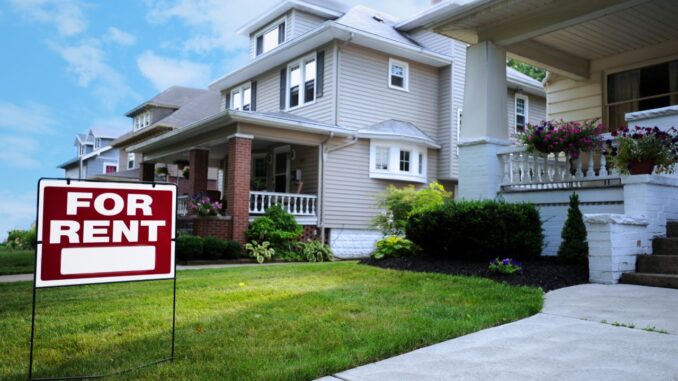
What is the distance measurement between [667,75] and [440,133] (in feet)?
30.3

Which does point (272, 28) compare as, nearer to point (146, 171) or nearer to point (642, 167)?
point (146, 171)

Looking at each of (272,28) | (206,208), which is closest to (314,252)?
(206,208)

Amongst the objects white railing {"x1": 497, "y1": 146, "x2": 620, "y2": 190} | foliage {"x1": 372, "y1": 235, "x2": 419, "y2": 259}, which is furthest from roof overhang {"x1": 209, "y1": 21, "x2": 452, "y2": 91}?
foliage {"x1": 372, "y1": 235, "x2": 419, "y2": 259}

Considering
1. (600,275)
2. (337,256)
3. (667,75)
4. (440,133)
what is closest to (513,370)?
(600,275)

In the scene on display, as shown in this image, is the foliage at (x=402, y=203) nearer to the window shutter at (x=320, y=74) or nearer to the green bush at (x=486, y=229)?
the green bush at (x=486, y=229)

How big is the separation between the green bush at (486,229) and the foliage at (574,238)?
1.49 feet

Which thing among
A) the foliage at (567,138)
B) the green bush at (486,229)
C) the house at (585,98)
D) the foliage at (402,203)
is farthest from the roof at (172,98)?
the foliage at (567,138)

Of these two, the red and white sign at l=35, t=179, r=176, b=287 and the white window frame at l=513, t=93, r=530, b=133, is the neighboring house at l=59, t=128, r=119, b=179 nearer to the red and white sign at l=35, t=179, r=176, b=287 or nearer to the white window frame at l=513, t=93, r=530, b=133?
the white window frame at l=513, t=93, r=530, b=133

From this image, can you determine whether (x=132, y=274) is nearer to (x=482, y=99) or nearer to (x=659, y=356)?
(x=659, y=356)

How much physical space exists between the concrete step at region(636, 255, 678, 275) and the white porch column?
3245 mm

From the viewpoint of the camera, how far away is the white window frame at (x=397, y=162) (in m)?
17.8

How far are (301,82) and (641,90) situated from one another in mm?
10938

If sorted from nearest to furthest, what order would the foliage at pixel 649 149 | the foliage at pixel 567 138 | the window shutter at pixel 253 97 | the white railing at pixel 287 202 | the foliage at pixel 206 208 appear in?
the foliage at pixel 649 149 < the foliage at pixel 567 138 < the foliage at pixel 206 208 < the white railing at pixel 287 202 < the window shutter at pixel 253 97

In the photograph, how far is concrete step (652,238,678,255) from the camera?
7008 millimetres
